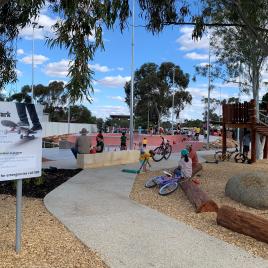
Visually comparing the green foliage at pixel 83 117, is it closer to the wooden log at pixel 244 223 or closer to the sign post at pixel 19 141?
the wooden log at pixel 244 223

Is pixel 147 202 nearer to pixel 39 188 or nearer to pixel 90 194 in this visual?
pixel 90 194

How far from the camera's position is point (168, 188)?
1196 cm

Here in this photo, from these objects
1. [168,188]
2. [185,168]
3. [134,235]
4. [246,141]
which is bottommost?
[134,235]

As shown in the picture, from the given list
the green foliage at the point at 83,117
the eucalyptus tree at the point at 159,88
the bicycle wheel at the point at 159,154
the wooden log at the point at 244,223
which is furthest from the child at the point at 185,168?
the green foliage at the point at 83,117

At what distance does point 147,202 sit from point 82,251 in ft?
14.0

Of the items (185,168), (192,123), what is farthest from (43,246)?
(192,123)

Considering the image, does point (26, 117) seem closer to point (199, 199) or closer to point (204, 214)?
point (204, 214)

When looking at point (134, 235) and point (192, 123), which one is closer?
point (134, 235)

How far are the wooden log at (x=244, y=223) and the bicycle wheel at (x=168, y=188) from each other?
11.9 feet

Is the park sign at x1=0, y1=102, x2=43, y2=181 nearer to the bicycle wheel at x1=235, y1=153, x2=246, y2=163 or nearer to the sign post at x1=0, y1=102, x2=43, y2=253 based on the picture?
the sign post at x1=0, y1=102, x2=43, y2=253

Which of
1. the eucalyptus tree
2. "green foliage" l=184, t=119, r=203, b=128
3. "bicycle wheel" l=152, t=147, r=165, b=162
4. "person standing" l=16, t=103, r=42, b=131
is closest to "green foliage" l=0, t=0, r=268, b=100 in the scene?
"person standing" l=16, t=103, r=42, b=131

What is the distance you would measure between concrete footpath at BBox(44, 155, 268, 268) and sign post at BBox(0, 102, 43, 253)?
1.42 m

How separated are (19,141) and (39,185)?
6965mm

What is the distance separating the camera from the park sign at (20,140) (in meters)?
5.67
